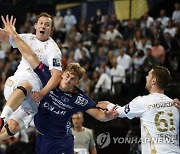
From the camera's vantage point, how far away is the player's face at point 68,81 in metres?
7.43

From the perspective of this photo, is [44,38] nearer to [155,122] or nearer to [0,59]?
[155,122]

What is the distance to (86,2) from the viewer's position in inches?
878

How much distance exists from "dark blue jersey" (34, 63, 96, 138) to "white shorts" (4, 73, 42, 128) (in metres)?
→ 0.10

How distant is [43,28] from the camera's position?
7.85m

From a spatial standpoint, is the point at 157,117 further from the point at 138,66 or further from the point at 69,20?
the point at 69,20

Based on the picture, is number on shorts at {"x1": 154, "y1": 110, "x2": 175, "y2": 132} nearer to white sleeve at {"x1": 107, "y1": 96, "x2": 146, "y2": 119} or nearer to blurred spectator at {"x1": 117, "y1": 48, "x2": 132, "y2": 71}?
white sleeve at {"x1": 107, "y1": 96, "x2": 146, "y2": 119}

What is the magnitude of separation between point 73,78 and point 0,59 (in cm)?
1027

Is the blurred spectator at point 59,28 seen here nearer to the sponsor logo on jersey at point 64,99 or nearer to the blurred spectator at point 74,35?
the blurred spectator at point 74,35

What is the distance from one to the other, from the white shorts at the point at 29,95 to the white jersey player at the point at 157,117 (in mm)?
1560

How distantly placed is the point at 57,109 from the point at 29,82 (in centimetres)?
56

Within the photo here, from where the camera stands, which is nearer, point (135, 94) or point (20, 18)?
point (135, 94)

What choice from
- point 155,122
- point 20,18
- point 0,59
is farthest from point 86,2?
point 155,122

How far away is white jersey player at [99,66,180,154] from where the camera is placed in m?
6.82

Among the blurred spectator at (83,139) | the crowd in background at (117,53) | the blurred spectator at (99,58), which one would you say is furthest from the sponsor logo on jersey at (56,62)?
the blurred spectator at (99,58)
